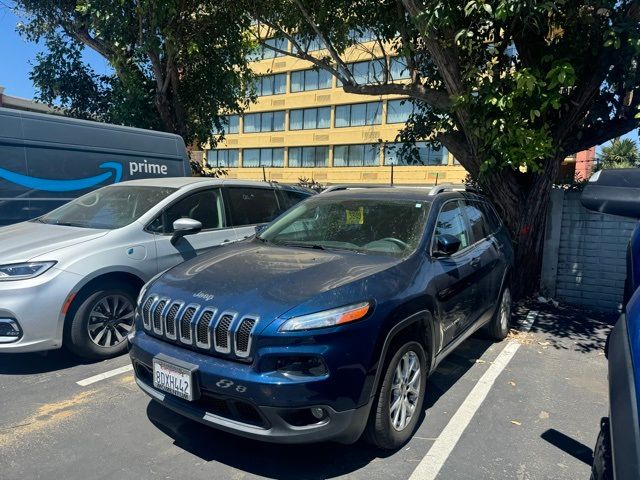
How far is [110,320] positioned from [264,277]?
221cm

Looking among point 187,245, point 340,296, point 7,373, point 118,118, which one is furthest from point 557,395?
point 118,118

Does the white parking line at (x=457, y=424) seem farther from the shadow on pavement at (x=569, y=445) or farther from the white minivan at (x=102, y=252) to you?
the white minivan at (x=102, y=252)

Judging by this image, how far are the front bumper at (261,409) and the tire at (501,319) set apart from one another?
3.02m

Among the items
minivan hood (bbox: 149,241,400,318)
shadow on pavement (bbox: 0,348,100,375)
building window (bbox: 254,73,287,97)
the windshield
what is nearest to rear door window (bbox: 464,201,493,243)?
the windshield

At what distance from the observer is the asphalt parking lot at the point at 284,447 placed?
9.37 feet

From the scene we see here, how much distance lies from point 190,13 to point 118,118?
3164 mm

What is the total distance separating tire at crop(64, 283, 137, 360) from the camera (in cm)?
416

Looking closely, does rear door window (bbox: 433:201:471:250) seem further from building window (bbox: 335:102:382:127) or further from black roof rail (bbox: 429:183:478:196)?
building window (bbox: 335:102:382:127)

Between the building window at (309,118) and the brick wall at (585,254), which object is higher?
the building window at (309,118)

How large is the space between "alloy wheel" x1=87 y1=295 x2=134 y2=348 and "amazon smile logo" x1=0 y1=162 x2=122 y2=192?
2.86 meters

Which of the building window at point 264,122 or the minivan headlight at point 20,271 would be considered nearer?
the minivan headlight at point 20,271

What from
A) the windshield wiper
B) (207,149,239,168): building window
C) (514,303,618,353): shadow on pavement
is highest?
(207,149,239,168): building window

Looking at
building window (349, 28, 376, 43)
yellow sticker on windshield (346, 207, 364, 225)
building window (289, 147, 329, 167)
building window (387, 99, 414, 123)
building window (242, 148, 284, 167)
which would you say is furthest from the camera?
building window (242, 148, 284, 167)

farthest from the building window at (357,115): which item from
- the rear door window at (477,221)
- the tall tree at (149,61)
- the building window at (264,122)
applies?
the rear door window at (477,221)
